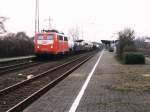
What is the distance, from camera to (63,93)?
16.0m

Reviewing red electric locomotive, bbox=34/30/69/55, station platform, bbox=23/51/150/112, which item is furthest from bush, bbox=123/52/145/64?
station platform, bbox=23/51/150/112

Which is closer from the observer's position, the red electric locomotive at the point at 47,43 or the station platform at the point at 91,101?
the station platform at the point at 91,101

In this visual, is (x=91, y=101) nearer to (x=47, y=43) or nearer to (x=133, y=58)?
(x=133, y=58)

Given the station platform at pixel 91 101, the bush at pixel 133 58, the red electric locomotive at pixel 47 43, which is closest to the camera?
the station platform at pixel 91 101

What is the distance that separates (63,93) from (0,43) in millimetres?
42950

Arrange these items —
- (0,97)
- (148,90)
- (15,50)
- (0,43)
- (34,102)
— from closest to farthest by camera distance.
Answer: (34,102) → (0,97) → (148,90) → (0,43) → (15,50)

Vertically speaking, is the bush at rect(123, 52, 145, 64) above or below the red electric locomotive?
below

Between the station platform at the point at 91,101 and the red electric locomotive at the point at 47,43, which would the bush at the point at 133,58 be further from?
the station platform at the point at 91,101

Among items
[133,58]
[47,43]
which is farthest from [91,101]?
[47,43]

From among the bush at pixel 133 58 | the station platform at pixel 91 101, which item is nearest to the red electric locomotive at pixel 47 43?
the bush at pixel 133 58

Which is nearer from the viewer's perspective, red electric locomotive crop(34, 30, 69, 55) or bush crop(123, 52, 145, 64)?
bush crop(123, 52, 145, 64)

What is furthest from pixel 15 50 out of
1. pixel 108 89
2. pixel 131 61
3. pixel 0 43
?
pixel 108 89

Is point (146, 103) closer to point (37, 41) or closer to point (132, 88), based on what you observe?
point (132, 88)

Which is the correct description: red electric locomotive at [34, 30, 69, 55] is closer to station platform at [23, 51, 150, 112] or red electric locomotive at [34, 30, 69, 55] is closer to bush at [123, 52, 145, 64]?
bush at [123, 52, 145, 64]
